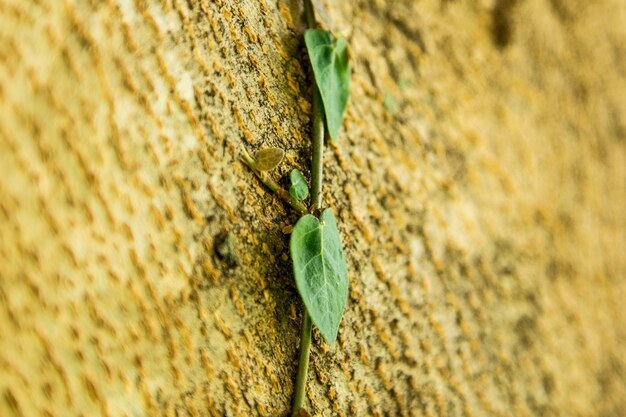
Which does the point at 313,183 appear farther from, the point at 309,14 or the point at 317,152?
the point at 309,14

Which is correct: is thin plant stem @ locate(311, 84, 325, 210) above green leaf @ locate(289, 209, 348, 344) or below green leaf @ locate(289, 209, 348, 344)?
above

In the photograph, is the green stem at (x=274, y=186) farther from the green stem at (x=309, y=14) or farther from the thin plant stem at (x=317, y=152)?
the green stem at (x=309, y=14)

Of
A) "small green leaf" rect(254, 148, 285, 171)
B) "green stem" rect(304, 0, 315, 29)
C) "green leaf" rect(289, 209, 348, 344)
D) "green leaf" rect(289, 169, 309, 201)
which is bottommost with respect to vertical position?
"green leaf" rect(289, 209, 348, 344)

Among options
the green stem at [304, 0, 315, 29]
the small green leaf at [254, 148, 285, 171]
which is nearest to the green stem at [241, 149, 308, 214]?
the small green leaf at [254, 148, 285, 171]

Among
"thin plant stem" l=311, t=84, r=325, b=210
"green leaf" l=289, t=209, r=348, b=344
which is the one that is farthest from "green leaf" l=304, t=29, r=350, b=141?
"green leaf" l=289, t=209, r=348, b=344

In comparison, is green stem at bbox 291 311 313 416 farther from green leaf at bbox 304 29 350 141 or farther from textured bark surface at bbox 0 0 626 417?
green leaf at bbox 304 29 350 141

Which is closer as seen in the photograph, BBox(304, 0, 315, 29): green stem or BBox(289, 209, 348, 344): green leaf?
BBox(289, 209, 348, 344): green leaf
